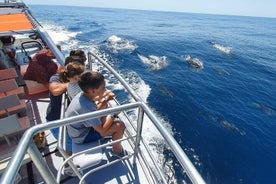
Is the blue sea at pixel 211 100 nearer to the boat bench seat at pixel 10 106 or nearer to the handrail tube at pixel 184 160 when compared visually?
the boat bench seat at pixel 10 106

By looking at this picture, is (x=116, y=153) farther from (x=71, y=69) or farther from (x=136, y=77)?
(x=136, y=77)

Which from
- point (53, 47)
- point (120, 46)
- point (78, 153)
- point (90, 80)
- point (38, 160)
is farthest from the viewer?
point (120, 46)

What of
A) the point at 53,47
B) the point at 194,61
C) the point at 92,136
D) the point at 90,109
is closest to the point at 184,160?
the point at 90,109

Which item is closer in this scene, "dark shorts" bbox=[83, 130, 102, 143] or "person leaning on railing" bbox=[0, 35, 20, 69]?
"dark shorts" bbox=[83, 130, 102, 143]

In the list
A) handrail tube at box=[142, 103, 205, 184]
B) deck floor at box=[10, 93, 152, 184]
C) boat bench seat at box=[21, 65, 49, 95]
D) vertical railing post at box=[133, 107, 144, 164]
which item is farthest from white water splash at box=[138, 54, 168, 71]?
handrail tube at box=[142, 103, 205, 184]

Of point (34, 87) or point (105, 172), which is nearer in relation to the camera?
point (105, 172)

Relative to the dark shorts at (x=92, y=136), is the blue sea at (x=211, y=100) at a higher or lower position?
lower

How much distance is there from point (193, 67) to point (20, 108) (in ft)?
62.6

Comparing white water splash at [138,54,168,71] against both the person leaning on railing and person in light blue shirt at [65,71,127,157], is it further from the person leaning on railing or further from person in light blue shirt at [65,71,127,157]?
person in light blue shirt at [65,71,127,157]

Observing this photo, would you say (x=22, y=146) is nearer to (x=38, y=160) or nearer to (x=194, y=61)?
(x=38, y=160)

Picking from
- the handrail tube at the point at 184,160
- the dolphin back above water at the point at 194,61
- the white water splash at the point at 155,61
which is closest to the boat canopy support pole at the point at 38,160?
the handrail tube at the point at 184,160

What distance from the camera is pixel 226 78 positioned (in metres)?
19.1

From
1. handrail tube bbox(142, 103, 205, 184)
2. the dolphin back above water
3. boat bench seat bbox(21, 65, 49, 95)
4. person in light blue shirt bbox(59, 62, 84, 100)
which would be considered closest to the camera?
handrail tube bbox(142, 103, 205, 184)

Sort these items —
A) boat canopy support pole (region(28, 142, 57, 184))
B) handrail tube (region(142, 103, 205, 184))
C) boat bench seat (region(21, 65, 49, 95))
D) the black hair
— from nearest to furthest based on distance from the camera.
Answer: handrail tube (region(142, 103, 205, 184))
boat canopy support pole (region(28, 142, 57, 184))
the black hair
boat bench seat (region(21, 65, 49, 95))
